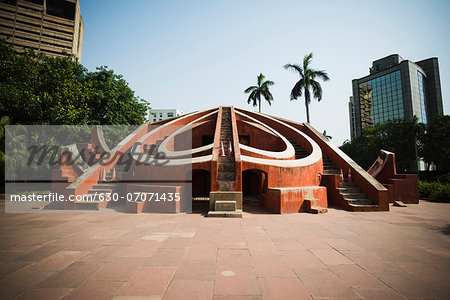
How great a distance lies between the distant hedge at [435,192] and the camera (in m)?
10.9

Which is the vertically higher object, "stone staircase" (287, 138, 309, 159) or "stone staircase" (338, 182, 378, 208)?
"stone staircase" (287, 138, 309, 159)

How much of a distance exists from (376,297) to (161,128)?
1209cm

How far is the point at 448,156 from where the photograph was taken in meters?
24.2

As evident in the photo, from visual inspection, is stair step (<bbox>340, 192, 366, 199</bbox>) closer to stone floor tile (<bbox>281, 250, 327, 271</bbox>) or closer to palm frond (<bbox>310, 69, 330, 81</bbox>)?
stone floor tile (<bbox>281, 250, 327, 271</bbox>)

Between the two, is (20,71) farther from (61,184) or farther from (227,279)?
(227,279)

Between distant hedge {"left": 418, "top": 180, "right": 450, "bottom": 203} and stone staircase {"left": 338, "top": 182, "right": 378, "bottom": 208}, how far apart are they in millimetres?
6030

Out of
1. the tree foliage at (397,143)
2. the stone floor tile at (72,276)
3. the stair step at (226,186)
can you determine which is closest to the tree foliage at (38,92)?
the stair step at (226,186)

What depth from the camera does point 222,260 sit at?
10.9 feet

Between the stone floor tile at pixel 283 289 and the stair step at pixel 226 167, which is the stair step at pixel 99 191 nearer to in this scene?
the stair step at pixel 226 167

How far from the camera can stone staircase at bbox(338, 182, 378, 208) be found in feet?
26.5

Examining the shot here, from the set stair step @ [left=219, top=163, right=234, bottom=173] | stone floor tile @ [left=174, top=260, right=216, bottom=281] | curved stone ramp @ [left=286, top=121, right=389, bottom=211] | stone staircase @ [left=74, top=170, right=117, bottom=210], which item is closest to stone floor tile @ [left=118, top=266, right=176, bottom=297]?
stone floor tile @ [left=174, top=260, right=216, bottom=281]

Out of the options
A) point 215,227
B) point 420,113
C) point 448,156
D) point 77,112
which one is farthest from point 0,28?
point 420,113

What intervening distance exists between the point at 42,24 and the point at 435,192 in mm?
81178

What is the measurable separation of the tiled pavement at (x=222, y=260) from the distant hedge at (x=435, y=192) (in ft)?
25.1
